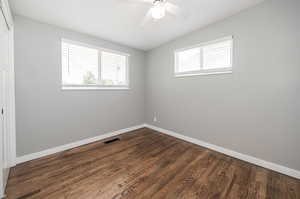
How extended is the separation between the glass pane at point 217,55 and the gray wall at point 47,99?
7.19ft

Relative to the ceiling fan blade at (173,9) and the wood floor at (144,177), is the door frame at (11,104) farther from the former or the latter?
the ceiling fan blade at (173,9)

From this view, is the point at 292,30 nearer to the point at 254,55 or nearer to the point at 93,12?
the point at 254,55

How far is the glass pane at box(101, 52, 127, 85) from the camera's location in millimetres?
2803

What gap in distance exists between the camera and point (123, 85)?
312 cm

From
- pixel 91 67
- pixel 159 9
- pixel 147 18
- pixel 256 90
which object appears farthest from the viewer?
pixel 91 67

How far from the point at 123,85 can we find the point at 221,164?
2.61m

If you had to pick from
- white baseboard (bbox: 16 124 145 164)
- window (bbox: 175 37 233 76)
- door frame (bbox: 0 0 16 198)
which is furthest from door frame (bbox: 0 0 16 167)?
window (bbox: 175 37 233 76)

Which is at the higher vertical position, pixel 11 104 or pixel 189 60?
pixel 189 60

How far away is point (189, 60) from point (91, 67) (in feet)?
7.16

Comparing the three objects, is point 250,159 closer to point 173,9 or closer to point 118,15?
point 173,9

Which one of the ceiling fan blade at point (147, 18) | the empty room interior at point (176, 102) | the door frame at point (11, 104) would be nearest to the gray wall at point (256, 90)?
the empty room interior at point (176, 102)

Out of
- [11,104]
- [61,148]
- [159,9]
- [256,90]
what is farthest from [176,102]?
[11,104]

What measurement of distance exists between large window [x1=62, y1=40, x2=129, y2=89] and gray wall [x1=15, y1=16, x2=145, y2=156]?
132mm

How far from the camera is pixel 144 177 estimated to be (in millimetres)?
1564
